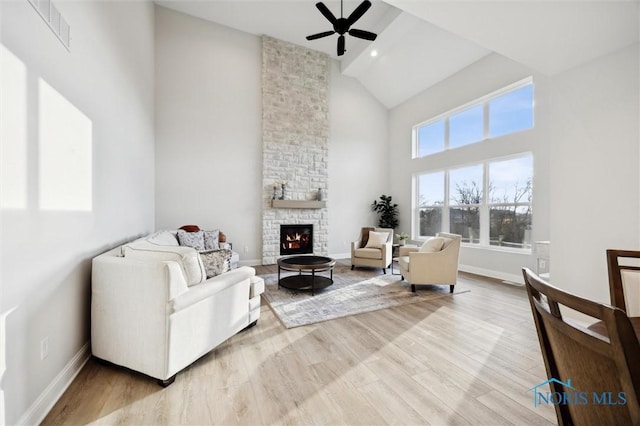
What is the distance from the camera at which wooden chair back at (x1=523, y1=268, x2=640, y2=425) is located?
555mm

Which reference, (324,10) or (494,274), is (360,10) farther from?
(494,274)

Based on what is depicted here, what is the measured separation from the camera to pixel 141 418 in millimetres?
1536

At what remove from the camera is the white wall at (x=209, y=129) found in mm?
5082

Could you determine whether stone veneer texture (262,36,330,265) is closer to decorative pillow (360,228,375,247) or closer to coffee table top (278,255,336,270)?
decorative pillow (360,228,375,247)

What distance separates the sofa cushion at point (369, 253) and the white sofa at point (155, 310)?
3.32 meters

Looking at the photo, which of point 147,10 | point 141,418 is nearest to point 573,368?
point 141,418

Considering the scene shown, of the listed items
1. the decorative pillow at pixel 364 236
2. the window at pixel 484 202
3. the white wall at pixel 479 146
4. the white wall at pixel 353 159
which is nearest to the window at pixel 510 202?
the window at pixel 484 202

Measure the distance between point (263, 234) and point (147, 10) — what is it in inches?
170

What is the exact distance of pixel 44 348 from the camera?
5.24 feet

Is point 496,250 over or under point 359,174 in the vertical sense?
under

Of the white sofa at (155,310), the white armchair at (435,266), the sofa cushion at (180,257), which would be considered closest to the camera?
the white sofa at (155,310)

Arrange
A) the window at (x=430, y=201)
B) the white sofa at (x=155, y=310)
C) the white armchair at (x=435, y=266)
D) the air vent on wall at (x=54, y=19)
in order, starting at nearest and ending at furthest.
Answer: the air vent on wall at (x=54, y=19)
the white sofa at (x=155, y=310)
the white armchair at (x=435, y=266)
the window at (x=430, y=201)

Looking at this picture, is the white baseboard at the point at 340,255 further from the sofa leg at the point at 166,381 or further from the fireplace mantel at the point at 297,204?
the sofa leg at the point at 166,381

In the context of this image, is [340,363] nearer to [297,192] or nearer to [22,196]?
[22,196]
